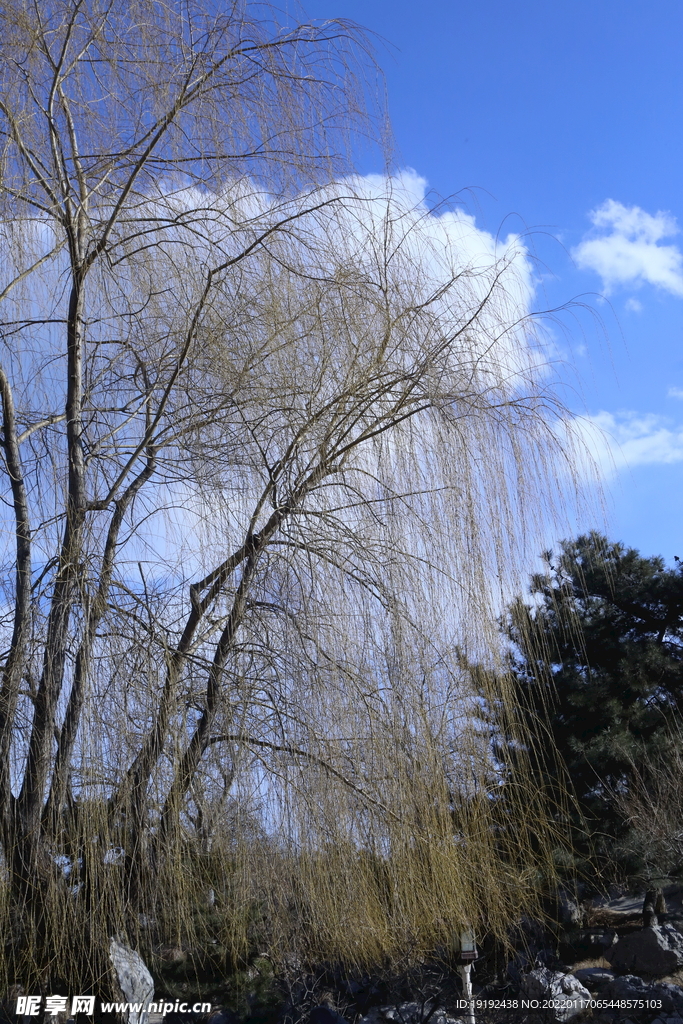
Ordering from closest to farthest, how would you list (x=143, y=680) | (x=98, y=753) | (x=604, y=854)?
(x=98, y=753)
(x=143, y=680)
(x=604, y=854)

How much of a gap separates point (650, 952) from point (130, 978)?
22.6ft

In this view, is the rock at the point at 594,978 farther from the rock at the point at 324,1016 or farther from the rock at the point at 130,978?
the rock at the point at 130,978

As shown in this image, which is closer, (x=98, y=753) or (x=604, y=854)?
(x=98, y=753)

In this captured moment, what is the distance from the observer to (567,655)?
31.6ft

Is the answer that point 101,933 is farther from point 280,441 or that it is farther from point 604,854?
point 604,854

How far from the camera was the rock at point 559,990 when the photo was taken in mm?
6547

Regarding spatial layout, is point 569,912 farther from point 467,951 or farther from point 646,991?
point 467,951

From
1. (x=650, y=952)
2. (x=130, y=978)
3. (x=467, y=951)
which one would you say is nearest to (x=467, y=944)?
(x=467, y=951)

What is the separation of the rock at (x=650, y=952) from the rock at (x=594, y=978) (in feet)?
1.45

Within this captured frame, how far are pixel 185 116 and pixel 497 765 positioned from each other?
3184 mm

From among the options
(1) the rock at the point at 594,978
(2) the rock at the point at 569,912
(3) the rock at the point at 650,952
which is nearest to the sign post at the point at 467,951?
(1) the rock at the point at 594,978

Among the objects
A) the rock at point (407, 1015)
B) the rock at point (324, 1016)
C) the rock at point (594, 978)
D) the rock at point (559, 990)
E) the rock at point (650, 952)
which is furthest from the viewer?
the rock at point (650, 952)

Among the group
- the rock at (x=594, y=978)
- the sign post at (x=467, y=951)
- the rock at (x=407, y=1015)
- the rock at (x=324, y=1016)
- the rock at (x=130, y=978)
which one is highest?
the rock at (x=130, y=978)

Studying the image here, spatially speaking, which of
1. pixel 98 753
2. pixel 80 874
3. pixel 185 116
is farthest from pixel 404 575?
pixel 185 116
